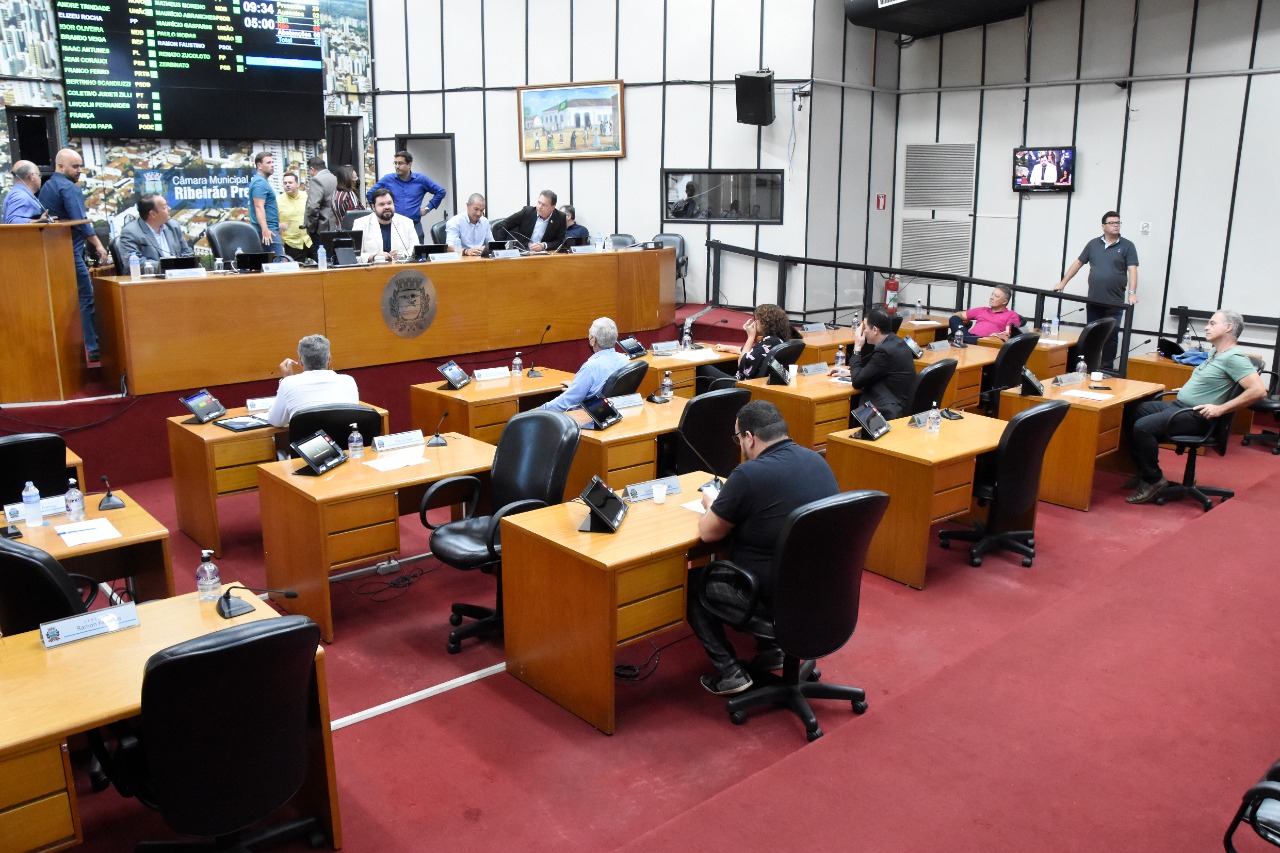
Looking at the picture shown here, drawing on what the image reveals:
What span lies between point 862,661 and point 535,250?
5.79 metres

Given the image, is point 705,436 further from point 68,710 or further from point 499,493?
point 68,710

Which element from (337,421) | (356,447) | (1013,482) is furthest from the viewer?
(1013,482)

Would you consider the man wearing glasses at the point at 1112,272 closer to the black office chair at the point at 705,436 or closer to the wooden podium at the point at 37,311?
the black office chair at the point at 705,436

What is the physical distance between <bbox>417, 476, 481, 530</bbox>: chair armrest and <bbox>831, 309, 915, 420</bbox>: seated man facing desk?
9.02 feet

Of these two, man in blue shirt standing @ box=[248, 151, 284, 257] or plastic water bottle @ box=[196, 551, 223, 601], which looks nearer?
plastic water bottle @ box=[196, 551, 223, 601]

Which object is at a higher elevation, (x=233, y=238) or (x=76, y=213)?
(x=76, y=213)

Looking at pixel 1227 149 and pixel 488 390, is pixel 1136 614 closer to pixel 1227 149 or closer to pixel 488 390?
pixel 488 390

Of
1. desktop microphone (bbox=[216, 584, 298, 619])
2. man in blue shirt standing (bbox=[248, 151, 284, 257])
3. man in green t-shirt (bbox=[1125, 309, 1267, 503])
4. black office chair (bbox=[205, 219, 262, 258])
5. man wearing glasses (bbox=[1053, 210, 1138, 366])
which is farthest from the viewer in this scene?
man in blue shirt standing (bbox=[248, 151, 284, 257])

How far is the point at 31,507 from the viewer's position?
3953 mm

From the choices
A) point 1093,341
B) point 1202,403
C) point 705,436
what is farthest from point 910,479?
point 1093,341

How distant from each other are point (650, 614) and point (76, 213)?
18.7 ft

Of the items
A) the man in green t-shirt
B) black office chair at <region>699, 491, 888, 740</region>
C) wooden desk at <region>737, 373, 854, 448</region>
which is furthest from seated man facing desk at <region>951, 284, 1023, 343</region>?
black office chair at <region>699, 491, 888, 740</region>

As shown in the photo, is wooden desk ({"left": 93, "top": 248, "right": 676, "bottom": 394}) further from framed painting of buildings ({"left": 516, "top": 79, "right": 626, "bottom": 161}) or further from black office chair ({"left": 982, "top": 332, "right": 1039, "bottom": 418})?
black office chair ({"left": 982, "top": 332, "right": 1039, "bottom": 418})

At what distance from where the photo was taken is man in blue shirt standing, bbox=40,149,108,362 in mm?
6844
